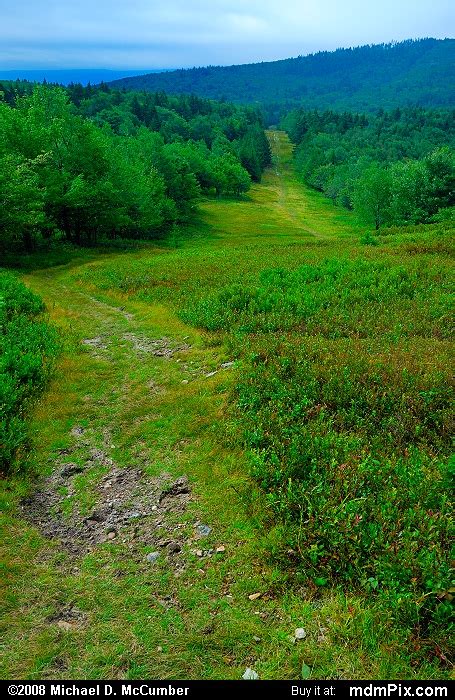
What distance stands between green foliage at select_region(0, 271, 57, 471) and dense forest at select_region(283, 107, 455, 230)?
1985 inches

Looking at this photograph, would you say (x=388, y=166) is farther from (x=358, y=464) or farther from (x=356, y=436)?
(x=358, y=464)

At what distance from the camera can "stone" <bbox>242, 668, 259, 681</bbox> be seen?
16.0ft

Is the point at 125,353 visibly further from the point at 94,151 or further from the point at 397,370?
the point at 94,151

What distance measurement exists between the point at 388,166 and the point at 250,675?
144302 mm

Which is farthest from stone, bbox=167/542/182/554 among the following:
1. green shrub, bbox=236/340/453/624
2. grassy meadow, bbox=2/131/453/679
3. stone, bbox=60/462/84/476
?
stone, bbox=60/462/84/476

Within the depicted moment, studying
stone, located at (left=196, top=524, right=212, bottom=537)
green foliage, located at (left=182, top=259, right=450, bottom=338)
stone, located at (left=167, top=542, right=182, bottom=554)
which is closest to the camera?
stone, located at (left=167, top=542, right=182, bottom=554)

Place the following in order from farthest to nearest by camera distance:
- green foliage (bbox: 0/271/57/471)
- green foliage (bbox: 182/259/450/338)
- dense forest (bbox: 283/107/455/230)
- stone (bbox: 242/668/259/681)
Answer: dense forest (bbox: 283/107/455/230)
green foliage (bbox: 182/259/450/338)
green foliage (bbox: 0/271/57/471)
stone (bbox: 242/668/259/681)

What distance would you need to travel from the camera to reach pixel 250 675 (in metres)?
4.91

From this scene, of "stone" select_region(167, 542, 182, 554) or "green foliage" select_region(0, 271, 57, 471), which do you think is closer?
"stone" select_region(167, 542, 182, 554)

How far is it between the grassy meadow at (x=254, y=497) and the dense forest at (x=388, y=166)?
158ft

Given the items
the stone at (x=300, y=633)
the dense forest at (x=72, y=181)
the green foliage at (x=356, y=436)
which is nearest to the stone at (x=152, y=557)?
the green foliage at (x=356, y=436)

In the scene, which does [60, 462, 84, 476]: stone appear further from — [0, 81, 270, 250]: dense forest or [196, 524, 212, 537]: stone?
[0, 81, 270, 250]: dense forest

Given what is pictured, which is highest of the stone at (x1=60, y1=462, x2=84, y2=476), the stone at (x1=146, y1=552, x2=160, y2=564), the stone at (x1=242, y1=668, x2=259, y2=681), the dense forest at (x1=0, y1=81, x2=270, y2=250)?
the dense forest at (x1=0, y1=81, x2=270, y2=250)
